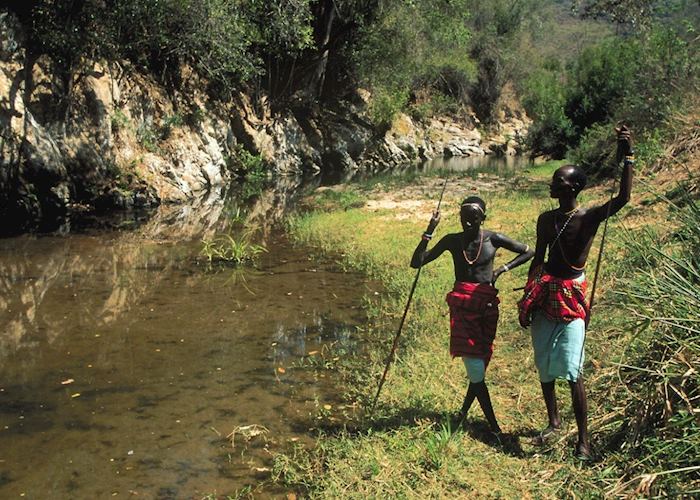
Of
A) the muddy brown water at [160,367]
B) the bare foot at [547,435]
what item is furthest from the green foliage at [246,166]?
the bare foot at [547,435]

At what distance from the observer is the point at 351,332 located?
8.24 m

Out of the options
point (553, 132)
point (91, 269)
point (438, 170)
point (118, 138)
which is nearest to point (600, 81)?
point (553, 132)

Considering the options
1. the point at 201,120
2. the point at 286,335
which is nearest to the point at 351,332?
the point at 286,335

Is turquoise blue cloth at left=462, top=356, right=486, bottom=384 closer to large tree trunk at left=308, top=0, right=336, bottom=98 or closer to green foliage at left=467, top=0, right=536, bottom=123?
large tree trunk at left=308, top=0, right=336, bottom=98

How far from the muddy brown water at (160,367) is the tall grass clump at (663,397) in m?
2.52

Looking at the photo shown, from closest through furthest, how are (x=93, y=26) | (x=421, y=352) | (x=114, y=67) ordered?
(x=421, y=352)
(x=93, y=26)
(x=114, y=67)

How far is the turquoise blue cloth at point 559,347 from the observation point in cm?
463

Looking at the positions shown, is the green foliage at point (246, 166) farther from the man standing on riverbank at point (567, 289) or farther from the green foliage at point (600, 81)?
the man standing on riverbank at point (567, 289)

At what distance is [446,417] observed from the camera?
5438 millimetres

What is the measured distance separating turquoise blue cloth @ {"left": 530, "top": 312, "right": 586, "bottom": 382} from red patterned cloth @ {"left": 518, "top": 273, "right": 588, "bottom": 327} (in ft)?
0.18

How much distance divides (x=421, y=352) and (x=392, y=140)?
31.2 meters

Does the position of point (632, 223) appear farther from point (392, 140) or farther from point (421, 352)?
point (392, 140)

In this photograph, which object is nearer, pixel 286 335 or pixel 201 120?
pixel 286 335

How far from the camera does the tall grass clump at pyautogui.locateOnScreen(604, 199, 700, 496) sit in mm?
3842
